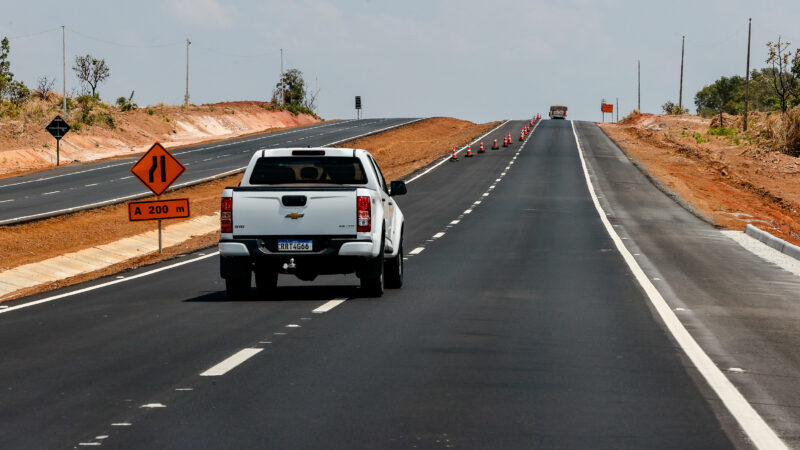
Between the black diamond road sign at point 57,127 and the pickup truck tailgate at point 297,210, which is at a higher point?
the black diamond road sign at point 57,127

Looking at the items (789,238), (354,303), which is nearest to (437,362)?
(354,303)

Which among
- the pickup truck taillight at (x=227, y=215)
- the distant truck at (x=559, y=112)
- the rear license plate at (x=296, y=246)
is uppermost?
the distant truck at (x=559, y=112)

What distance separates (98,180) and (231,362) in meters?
44.5

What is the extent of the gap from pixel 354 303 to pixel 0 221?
23.8m

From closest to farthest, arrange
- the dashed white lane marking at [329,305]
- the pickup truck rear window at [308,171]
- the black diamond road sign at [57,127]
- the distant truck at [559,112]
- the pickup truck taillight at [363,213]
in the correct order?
1. the dashed white lane marking at [329,305]
2. the pickup truck taillight at [363,213]
3. the pickup truck rear window at [308,171]
4. the black diamond road sign at [57,127]
5. the distant truck at [559,112]

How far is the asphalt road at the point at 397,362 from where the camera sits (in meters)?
6.64

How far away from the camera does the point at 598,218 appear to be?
3197 centimetres

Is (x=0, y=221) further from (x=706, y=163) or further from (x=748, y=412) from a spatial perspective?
(x=706, y=163)

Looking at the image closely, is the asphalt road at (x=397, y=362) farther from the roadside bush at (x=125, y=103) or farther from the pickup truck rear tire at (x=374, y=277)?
the roadside bush at (x=125, y=103)

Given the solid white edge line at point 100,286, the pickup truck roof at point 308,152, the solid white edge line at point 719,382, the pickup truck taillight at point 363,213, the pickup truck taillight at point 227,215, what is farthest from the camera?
the pickup truck roof at point 308,152

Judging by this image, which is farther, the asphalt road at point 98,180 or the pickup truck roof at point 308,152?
the asphalt road at point 98,180

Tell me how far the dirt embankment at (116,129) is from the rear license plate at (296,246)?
48936mm

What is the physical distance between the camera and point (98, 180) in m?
51.8

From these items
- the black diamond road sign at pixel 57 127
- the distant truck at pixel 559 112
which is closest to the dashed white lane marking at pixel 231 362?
the black diamond road sign at pixel 57 127
